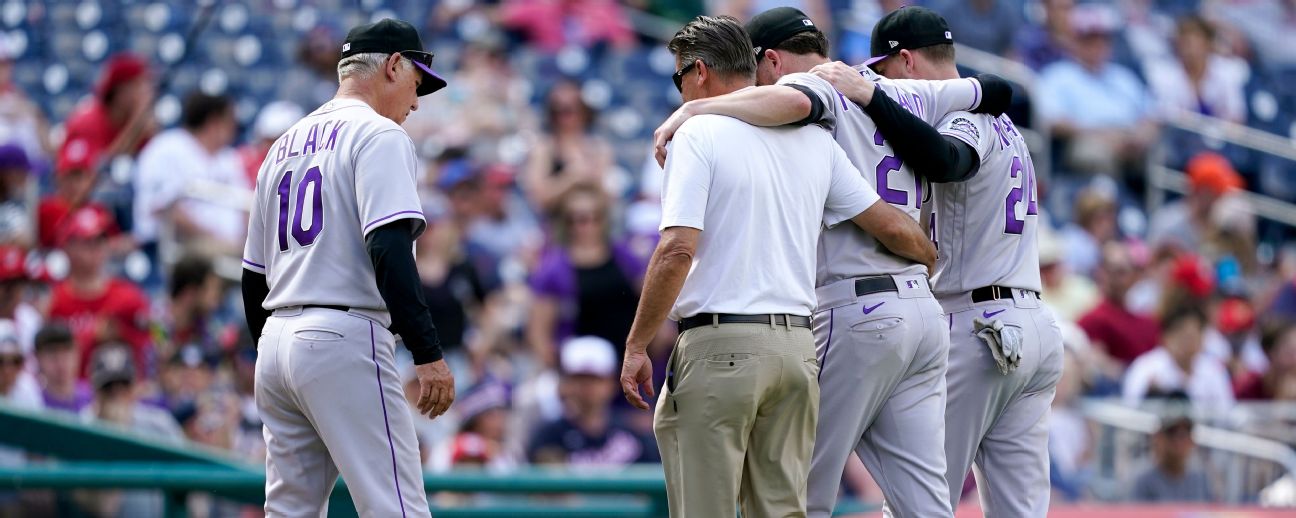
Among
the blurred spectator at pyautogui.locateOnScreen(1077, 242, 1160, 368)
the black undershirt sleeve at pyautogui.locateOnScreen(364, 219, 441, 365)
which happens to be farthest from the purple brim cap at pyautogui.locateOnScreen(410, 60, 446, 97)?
the blurred spectator at pyautogui.locateOnScreen(1077, 242, 1160, 368)

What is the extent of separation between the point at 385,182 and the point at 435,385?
524 millimetres

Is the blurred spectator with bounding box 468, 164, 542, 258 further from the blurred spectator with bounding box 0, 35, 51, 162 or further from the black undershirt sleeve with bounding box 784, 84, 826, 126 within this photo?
the black undershirt sleeve with bounding box 784, 84, 826, 126

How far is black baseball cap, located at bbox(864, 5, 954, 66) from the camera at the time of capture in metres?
4.52

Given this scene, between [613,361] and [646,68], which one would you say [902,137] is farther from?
[646,68]

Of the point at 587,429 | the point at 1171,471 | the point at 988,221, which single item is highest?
the point at 988,221

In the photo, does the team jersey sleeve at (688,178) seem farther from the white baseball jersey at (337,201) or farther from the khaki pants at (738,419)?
the white baseball jersey at (337,201)

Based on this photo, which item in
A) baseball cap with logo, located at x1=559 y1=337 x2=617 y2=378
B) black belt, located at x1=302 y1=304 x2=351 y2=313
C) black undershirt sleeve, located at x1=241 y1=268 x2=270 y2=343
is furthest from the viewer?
baseball cap with logo, located at x1=559 y1=337 x2=617 y2=378

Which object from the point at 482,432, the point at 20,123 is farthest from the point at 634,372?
the point at 20,123

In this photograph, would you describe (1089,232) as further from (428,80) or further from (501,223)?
(428,80)

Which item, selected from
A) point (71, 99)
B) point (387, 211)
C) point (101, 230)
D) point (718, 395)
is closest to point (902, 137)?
point (718, 395)

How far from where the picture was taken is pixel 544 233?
924 cm

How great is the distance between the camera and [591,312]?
8.48 meters

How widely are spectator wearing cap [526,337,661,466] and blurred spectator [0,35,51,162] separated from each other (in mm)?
3795

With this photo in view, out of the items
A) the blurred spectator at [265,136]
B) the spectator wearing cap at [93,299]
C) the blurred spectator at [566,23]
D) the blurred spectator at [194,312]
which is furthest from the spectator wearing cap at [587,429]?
the blurred spectator at [566,23]
